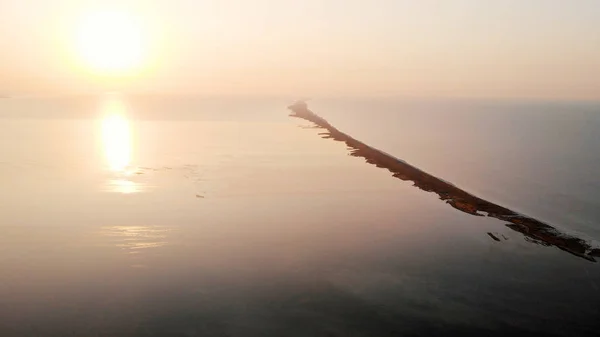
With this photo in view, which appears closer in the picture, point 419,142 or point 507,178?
point 507,178

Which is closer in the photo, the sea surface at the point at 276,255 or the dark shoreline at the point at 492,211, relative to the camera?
the sea surface at the point at 276,255

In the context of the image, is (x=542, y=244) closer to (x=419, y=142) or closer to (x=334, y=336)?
(x=334, y=336)

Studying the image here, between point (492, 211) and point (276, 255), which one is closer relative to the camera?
point (276, 255)

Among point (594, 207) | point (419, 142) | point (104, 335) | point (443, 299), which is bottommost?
point (104, 335)

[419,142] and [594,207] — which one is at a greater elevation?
[419,142]

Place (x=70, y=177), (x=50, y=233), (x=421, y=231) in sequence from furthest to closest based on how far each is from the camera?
(x=70, y=177) < (x=421, y=231) < (x=50, y=233)

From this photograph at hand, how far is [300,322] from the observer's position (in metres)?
23.4

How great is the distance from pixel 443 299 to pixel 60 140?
Answer: 98.4 metres

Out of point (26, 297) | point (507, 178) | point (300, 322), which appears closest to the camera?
point (300, 322)

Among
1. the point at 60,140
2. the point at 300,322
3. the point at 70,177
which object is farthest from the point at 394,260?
the point at 60,140

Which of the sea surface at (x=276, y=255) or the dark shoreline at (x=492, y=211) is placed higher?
the dark shoreline at (x=492, y=211)

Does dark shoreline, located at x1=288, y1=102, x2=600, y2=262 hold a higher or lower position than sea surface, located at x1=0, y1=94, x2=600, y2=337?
higher

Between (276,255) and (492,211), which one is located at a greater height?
(492,211)

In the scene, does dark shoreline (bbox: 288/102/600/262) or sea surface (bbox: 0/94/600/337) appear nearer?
sea surface (bbox: 0/94/600/337)
